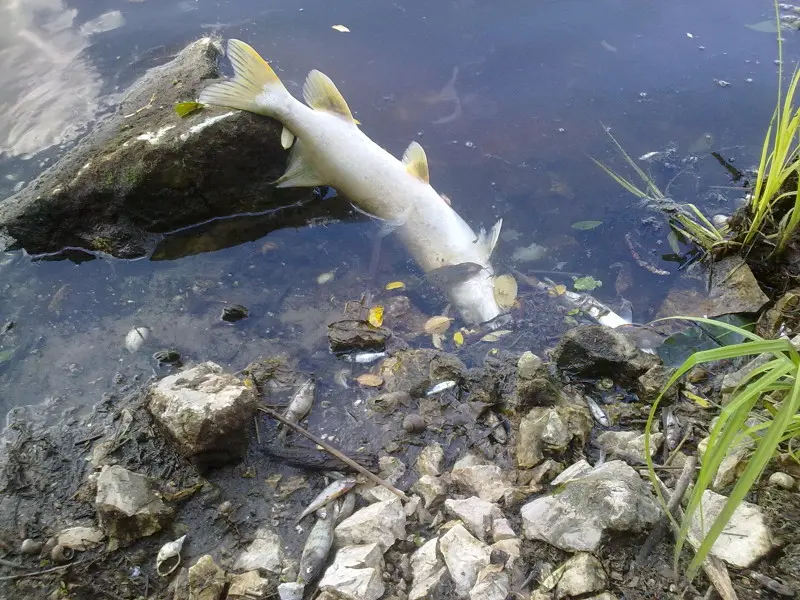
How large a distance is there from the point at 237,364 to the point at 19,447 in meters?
1.21

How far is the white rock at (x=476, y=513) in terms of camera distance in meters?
2.26

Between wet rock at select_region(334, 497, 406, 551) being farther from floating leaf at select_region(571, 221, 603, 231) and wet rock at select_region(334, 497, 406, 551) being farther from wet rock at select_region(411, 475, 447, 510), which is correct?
floating leaf at select_region(571, 221, 603, 231)

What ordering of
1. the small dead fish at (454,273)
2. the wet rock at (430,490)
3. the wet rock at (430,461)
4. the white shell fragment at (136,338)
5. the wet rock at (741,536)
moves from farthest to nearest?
the small dead fish at (454,273) < the white shell fragment at (136,338) < the wet rock at (430,461) < the wet rock at (430,490) < the wet rock at (741,536)

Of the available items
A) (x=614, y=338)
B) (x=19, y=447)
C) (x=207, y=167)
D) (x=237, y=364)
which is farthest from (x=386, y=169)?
(x=19, y=447)

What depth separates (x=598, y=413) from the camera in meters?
2.88

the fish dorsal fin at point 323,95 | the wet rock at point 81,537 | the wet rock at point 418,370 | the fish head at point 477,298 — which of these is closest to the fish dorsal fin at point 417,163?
the fish dorsal fin at point 323,95

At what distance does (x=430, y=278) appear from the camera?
4.11 metres

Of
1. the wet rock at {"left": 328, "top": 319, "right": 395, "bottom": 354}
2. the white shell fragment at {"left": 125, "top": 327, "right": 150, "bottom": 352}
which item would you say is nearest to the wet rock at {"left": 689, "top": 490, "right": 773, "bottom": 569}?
the wet rock at {"left": 328, "top": 319, "right": 395, "bottom": 354}

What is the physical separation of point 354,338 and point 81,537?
176cm

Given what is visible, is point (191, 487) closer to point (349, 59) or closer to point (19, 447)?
point (19, 447)

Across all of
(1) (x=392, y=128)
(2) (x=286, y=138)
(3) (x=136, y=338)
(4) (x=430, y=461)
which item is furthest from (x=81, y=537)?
(1) (x=392, y=128)

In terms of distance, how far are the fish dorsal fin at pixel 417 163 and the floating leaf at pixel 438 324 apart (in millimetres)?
1152

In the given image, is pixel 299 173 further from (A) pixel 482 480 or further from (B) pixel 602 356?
(A) pixel 482 480

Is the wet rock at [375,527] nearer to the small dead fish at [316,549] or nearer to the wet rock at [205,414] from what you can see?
the small dead fish at [316,549]
